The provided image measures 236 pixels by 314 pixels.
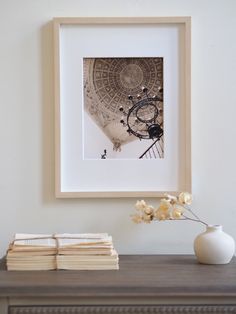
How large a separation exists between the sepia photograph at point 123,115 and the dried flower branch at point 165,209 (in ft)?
0.64

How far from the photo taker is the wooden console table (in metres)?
1.35

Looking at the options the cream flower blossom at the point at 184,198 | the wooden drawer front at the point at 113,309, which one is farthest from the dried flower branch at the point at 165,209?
the wooden drawer front at the point at 113,309

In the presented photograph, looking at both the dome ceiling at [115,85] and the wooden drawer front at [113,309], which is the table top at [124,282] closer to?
the wooden drawer front at [113,309]

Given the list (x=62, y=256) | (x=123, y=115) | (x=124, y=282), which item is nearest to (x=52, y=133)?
(x=123, y=115)

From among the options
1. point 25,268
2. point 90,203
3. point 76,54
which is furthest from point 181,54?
point 25,268

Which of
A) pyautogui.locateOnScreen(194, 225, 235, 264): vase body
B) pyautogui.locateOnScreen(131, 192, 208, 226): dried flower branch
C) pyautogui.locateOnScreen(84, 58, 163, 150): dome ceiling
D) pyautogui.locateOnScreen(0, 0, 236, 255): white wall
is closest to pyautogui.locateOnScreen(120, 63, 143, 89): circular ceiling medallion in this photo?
pyautogui.locateOnScreen(84, 58, 163, 150): dome ceiling

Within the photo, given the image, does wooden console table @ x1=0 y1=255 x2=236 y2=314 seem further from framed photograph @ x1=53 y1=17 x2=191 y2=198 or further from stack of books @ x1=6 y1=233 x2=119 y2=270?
framed photograph @ x1=53 y1=17 x2=191 y2=198

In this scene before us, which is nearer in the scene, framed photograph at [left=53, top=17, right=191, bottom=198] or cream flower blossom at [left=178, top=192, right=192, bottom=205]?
cream flower blossom at [left=178, top=192, right=192, bottom=205]

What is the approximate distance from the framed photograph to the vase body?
0.83 feet

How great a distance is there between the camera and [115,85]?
1.83 m

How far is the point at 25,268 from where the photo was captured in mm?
1537

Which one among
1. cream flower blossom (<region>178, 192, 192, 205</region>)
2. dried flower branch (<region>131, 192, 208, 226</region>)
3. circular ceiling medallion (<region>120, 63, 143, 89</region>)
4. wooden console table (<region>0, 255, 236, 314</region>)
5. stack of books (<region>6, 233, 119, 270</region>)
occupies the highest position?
circular ceiling medallion (<region>120, 63, 143, 89</region>)

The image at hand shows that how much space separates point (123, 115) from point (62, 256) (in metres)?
0.57

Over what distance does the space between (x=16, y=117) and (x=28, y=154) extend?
0.14 meters
